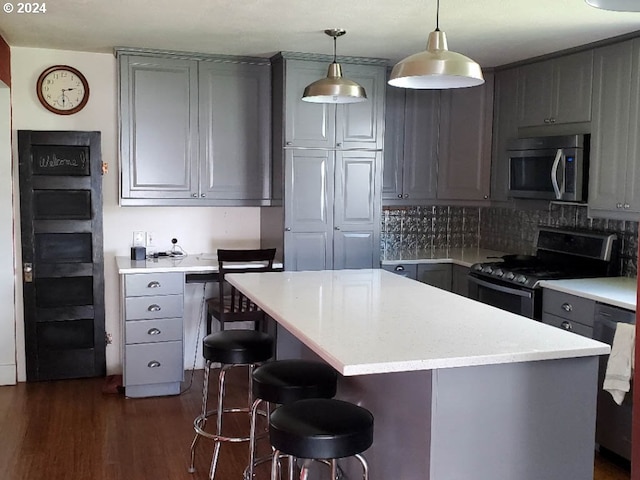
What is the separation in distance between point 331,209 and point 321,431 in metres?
2.75

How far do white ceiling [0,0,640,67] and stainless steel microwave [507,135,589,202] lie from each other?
0.60 m

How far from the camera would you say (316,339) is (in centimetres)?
219

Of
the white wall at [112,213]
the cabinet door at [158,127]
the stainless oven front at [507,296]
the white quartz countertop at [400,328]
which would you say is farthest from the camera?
the white wall at [112,213]

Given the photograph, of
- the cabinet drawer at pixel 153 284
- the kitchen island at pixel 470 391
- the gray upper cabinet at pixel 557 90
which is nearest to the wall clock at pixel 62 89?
the cabinet drawer at pixel 153 284

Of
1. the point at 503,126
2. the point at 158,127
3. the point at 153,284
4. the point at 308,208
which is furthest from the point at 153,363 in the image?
the point at 503,126

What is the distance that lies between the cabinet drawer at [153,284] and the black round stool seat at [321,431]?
2.34 m

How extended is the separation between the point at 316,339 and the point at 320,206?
8.42 feet

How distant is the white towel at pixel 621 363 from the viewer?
3.07 m

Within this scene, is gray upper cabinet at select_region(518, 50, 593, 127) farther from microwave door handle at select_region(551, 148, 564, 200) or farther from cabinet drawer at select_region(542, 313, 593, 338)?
cabinet drawer at select_region(542, 313, 593, 338)

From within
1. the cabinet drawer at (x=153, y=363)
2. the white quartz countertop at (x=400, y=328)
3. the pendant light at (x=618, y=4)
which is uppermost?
the pendant light at (x=618, y=4)

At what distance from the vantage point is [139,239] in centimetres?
490

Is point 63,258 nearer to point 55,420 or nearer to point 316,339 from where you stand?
point 55,420

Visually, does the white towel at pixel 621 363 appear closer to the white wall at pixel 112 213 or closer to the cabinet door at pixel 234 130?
the cabinet door at pixel 234 130

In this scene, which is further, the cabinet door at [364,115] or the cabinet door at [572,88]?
the cabinet door at [364,115]
